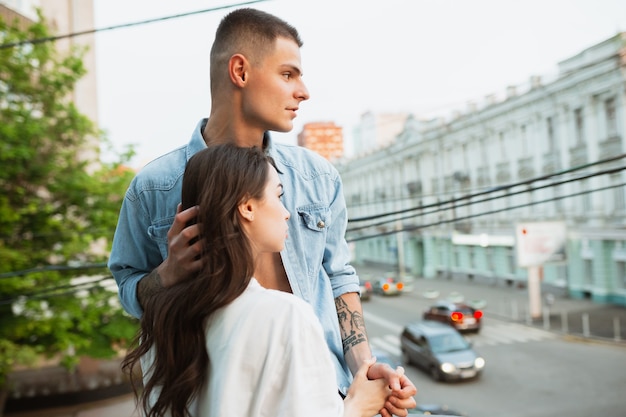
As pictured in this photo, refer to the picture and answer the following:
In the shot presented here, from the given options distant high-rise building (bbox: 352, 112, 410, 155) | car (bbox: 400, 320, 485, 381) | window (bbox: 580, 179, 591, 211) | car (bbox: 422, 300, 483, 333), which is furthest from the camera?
distant high-rise building (bbox: 352, 112, 410, 155)

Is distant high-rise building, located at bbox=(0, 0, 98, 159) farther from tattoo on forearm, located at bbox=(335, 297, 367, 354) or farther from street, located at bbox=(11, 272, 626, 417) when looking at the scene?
tattoo on forearm, located at bbox=(335, 297, 367, 354)

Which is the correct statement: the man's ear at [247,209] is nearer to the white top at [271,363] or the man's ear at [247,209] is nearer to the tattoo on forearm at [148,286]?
the white top at [271,363]

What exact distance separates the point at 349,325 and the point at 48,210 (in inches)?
362

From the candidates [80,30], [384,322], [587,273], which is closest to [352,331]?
[80,30]

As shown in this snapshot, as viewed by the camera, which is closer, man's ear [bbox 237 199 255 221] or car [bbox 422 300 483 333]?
man's ear [bbox 237 199 255 221]

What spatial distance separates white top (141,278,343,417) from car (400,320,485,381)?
45.1 feet

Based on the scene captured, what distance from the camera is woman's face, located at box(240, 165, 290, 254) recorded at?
1.24m

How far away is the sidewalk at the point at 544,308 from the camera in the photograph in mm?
17062

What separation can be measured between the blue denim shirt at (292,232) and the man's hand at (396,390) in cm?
22

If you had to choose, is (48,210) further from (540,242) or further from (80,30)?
(540,242)

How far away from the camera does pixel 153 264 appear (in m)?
1.68

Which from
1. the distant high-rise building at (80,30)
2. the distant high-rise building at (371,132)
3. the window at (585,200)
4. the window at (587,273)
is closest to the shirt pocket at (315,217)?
the distant high-rise building at (80,30)

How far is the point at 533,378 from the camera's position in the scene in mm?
14531

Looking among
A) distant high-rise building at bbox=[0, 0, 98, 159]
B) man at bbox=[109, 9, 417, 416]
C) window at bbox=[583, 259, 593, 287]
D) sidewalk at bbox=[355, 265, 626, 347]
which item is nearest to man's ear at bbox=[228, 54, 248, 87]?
man at bbox=[109, 9, 417, 416]
